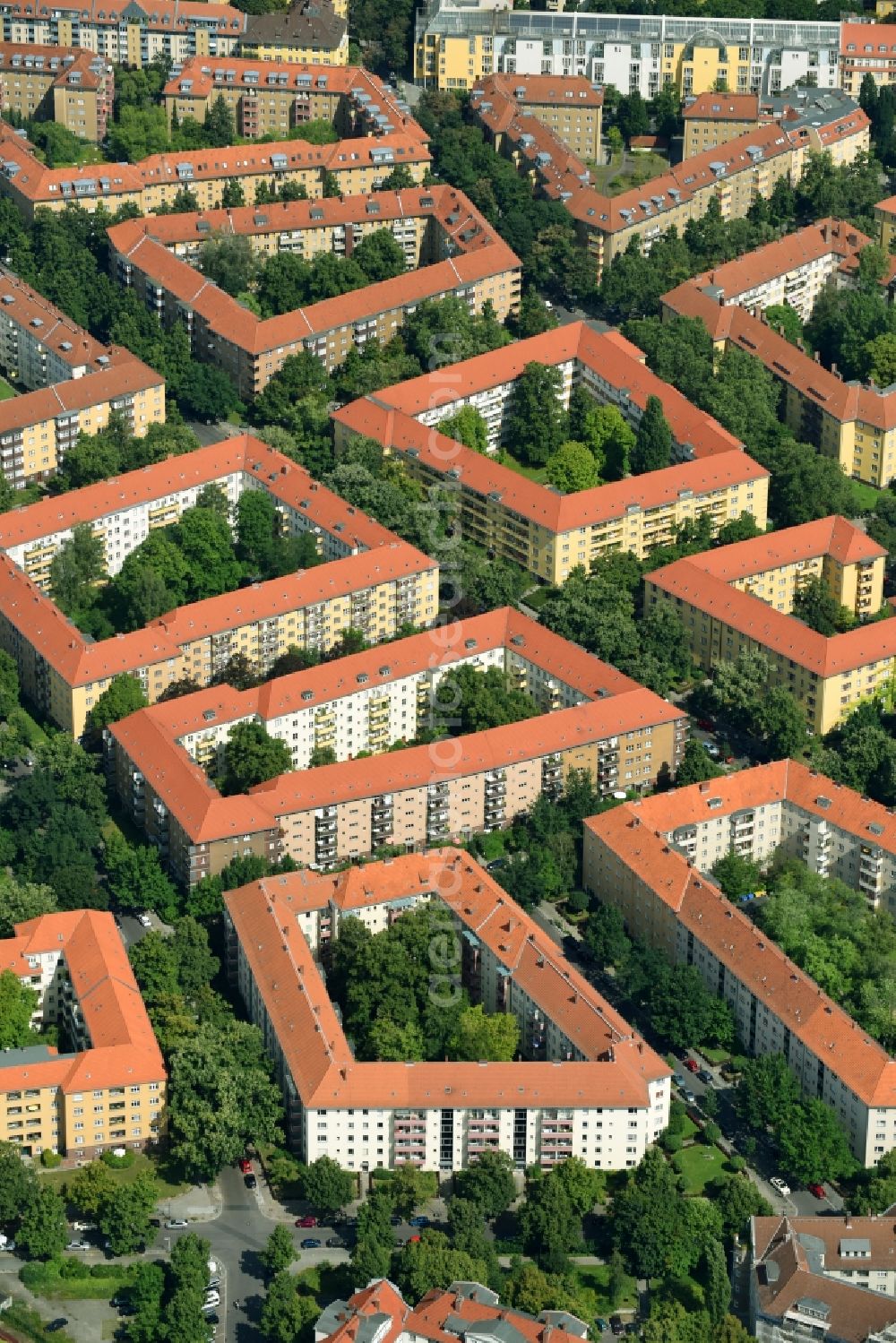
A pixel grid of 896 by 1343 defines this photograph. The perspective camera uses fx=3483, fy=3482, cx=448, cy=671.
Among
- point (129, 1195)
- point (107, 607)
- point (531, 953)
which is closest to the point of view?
point (129, 1195)

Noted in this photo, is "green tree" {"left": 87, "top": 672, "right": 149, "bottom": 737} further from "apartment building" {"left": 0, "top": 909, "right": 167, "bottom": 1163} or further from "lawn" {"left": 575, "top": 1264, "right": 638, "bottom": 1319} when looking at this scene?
"lawn" {"left": 575, "top": 1264, "right": 638, "bottom": 1319}

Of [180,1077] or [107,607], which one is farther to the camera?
[107,607]

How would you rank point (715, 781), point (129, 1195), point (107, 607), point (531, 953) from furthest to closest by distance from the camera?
1. point (107, 607)
2. point (715, 781)
3. point (531, 953)
4. point (129, 1195)

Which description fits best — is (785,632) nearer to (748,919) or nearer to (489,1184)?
(748,919)

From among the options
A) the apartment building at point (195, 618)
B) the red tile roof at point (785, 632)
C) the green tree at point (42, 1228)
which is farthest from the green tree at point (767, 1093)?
the apartment building at point (195, 618)

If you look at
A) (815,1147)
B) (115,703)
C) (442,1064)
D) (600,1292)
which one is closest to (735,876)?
(815,1147)

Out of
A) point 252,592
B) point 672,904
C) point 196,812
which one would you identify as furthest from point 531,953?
point 252,592

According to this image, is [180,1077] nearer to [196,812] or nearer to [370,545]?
[196,812]
